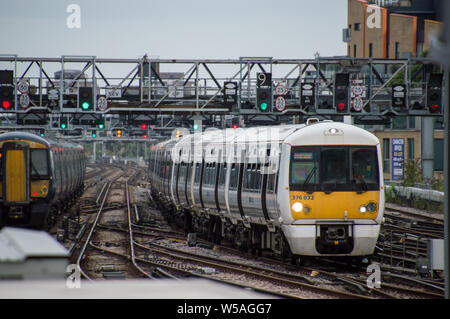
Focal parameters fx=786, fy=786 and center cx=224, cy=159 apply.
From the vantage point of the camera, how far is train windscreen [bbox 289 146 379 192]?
15586 millimetres

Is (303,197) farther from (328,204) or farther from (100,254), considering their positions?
(100,254)

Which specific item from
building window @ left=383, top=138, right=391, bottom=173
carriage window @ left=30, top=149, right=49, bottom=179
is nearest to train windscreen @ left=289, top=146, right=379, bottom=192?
carriage window @ left=30, top=149, right=49, bottom=179

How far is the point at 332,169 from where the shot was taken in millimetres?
15656

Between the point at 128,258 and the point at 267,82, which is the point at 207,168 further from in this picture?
the point at 267,82

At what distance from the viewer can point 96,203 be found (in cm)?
4188

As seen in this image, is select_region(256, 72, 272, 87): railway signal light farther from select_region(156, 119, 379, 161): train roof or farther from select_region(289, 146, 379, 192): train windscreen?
select_region(289, 146, 379, 192): train windscreen

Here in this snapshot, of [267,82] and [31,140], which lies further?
[267,82]

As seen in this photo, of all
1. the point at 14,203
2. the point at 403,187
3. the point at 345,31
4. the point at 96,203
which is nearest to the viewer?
the point at 14,203

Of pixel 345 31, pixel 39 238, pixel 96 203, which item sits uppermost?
pixel 345 31

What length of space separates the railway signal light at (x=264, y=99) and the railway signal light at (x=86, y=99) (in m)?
6.65

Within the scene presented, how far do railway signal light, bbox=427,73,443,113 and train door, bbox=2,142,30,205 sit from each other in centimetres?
1542

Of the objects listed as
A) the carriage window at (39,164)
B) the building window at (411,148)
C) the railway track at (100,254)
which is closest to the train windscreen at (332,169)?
the railway track at (100,254)
